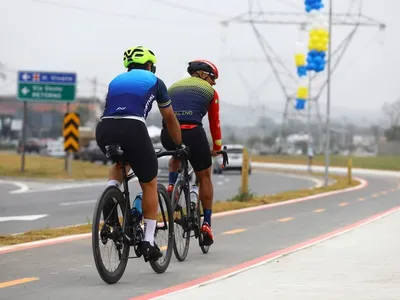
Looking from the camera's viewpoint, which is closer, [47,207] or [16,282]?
[16,282]

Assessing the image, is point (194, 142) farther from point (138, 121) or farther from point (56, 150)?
point (56, 150)

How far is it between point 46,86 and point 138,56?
31516 millimetres

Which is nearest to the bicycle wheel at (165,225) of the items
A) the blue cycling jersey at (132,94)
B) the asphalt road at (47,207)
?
the blue cycling jersey at (132,94)

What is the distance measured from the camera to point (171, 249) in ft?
28.4

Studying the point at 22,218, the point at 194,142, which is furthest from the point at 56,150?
the point at 194,142

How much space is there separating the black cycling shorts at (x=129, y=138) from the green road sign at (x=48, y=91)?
31.4m

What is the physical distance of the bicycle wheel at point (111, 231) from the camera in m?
7.33

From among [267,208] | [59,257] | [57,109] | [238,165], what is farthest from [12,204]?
[57,109]

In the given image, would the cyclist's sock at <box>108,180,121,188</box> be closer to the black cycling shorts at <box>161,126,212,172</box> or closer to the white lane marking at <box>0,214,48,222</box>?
the black cycling shorts at <box>161,126,212,172</box>

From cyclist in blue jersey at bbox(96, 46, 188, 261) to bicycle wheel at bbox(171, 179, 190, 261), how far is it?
3.44 ft

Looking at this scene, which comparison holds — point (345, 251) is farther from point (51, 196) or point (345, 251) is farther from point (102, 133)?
point (51, 196)

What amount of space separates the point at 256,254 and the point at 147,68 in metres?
2.87

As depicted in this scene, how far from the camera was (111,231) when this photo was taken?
301 inches

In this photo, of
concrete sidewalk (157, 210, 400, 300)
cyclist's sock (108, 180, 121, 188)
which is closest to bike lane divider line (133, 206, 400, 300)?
concrete sidewalk (157, 210, 400, 300)
